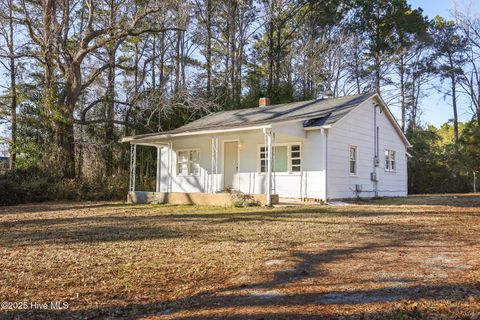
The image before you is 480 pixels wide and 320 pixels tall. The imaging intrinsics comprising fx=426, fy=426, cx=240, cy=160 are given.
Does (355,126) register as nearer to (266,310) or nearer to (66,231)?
(66,231)

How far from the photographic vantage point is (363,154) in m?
17.3

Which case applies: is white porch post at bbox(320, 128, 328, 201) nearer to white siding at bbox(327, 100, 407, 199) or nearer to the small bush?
white siding at bbox(327, 100, 407, 199)

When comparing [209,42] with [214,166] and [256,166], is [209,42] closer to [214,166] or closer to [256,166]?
[214,166]

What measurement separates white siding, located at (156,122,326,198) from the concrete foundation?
6.04ft

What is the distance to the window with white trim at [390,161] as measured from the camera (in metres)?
19.2

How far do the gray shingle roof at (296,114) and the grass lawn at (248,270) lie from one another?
21.1 ft

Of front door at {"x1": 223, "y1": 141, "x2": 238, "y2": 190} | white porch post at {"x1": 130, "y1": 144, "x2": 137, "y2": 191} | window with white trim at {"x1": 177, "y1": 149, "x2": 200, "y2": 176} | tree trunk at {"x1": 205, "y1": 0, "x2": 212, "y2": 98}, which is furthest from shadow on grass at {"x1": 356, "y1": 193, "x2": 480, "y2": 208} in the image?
tree trunk at {"x1": 205, "y1": 0, "x2": 212, "y2": 98}

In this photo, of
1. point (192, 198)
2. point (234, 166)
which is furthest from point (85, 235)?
point (234, 166)

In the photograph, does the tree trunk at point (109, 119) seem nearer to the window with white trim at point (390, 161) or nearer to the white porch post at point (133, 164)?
the white porch post at point (133, 164)

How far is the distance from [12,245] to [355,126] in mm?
13051

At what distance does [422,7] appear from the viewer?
33.1 m

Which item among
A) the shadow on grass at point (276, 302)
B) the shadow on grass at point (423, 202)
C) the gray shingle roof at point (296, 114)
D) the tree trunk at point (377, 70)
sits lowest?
the shadow on grass at point (276, 302)

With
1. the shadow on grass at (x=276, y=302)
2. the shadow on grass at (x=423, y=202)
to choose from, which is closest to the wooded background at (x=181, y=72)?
the shadow on grass at (x=423, y=202)

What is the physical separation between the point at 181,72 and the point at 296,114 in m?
14.8
